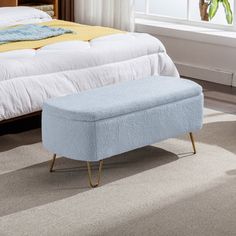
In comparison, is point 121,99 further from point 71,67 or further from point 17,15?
point 17,15

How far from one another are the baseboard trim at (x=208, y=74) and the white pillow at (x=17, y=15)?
1221mm

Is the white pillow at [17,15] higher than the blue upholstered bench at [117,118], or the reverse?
the white pillow at [17,15]

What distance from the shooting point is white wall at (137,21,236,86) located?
17.5 ft

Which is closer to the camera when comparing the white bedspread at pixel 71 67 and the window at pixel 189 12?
the white bedspread at pixel 71 67

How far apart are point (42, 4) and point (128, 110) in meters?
2.97

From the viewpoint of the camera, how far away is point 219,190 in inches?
129

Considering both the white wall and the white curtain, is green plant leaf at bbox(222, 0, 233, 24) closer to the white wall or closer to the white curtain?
the white wall

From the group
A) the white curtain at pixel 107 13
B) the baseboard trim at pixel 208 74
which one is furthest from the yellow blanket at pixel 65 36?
the baseboard trim at pixel 208 74

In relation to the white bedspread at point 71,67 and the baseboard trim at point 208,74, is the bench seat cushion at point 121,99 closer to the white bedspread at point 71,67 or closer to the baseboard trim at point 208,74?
the white bedspread at point 71,67

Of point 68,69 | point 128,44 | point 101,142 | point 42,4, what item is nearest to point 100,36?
point 128,44

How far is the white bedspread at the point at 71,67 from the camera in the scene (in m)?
3.77

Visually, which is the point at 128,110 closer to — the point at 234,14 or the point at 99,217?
the point at 99,217

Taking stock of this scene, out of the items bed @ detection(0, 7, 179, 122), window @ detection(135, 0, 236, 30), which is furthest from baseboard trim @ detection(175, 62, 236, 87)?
bed @ detection(0, 7, 179, 122)

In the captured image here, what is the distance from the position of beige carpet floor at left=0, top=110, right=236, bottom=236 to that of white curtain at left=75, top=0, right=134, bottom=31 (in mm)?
2072
